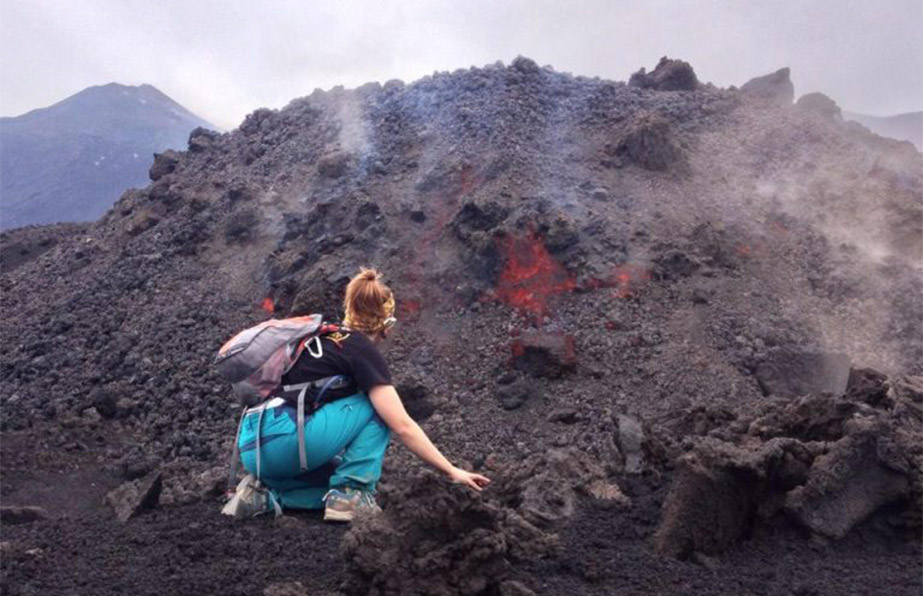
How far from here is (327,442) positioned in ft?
14.0

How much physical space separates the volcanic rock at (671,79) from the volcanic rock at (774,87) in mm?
1067

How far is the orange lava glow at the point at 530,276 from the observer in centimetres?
1000

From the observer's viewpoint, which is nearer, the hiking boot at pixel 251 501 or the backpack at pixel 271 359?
the backpack at pixel 271 359

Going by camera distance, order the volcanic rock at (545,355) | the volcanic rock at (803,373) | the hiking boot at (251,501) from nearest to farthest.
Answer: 1. the hiking boot at (251,501)
2. the volcanic rock at (803,373)
3. the volcanic rock at (545,355)

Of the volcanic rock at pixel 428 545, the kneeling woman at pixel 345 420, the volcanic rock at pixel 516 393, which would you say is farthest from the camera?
the volcanic rock at pixel 516 393

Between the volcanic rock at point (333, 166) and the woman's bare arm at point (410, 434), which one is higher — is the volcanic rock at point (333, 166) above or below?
above

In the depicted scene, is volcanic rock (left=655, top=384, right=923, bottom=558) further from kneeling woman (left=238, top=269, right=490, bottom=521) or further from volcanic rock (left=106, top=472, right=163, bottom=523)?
volcanic rock (left=106, top=472, right=163, bottom=523)

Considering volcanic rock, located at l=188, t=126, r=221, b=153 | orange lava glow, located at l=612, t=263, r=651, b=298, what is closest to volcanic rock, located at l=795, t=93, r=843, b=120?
orange lava glow, located at l=612, t=263, r=651, b=298

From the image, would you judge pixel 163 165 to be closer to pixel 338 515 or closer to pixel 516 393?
pixel 516 393

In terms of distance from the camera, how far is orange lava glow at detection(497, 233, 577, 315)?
1000 cm

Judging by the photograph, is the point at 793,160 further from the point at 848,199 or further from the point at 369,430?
the point at 369,430

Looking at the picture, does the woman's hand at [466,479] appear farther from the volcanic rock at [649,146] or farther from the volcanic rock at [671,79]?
the volcanic rock at [671,79]

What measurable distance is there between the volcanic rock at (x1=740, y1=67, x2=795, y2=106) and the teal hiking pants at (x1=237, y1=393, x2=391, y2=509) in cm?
1340

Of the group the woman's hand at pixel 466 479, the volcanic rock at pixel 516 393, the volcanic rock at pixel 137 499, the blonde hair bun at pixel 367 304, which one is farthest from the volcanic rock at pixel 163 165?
the woman's hand at pixel 466 479
